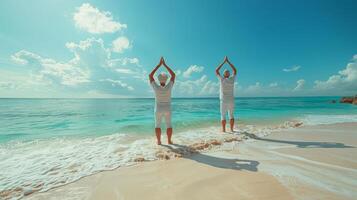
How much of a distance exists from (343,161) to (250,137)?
8.32ft

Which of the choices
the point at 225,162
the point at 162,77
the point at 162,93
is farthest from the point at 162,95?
the point at 225,162

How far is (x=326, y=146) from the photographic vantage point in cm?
441

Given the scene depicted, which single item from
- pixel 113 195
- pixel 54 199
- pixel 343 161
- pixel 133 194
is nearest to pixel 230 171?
pixel 133 194

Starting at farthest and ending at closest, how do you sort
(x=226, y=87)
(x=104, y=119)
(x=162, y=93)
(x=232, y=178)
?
(x=104, y=119) < (x=226, y=87) < (x=162, y=93) < (x=232, y=178)

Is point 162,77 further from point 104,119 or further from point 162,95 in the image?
point 104,119

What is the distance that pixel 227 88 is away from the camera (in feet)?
21.2

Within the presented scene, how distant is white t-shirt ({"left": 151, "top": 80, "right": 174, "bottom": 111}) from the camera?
4.80m

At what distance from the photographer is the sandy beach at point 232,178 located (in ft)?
7.43

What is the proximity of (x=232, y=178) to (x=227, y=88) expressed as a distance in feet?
14.5

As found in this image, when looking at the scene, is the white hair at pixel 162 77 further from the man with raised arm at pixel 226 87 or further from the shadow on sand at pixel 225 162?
the man with raised arm at pixel 226 87

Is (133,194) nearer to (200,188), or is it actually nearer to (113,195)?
(113,195)

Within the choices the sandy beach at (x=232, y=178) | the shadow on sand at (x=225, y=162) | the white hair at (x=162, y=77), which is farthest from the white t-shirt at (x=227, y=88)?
the shadow on sand at (x=225, y=162)

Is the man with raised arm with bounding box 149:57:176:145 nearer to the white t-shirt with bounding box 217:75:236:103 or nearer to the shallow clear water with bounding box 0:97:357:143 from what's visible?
the white t-shirt with bounding box 217:75:236:103

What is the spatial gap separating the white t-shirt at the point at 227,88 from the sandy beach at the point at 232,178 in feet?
9.46
